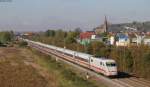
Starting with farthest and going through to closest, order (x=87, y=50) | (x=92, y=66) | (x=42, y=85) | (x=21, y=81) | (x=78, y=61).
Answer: (x=87, y=50) → (x=78, y=61) → (x=92, y=66) → (x=21, y=81) → (x=42, y=85)

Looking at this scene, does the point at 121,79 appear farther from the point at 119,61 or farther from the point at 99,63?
the point at 119,61

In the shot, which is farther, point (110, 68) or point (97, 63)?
point (97, 63)

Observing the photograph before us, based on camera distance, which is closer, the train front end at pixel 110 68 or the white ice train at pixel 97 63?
the train front end at pixel 110 68

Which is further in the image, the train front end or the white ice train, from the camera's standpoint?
the white ice train

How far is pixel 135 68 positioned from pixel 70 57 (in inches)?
1006

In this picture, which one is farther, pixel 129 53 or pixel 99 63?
pixel 129 53

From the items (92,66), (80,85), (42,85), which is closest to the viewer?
(80,85)

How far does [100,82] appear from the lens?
41500 mm

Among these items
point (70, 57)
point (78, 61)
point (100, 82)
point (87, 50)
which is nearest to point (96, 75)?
point (100, 82)

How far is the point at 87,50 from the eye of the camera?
262 feet

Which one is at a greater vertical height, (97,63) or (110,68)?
(97,63)

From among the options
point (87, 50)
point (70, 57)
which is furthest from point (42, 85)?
point (87, 50)

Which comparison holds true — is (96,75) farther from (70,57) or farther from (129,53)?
(70,57)

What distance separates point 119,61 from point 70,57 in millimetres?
19968
